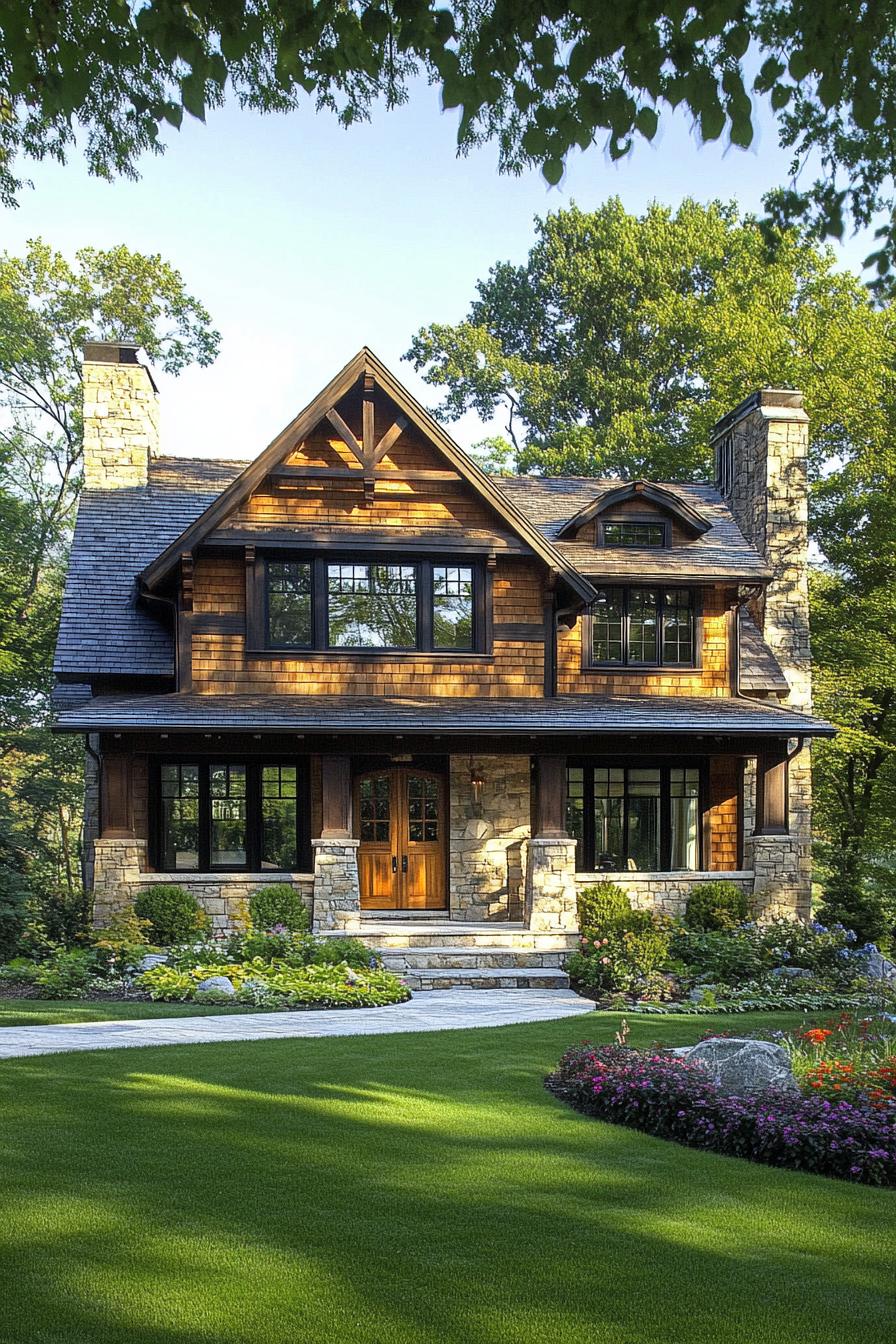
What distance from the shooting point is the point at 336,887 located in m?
17.0

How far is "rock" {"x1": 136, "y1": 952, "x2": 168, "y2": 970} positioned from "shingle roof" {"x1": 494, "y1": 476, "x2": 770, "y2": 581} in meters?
8.93

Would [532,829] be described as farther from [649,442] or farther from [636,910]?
[649,442]

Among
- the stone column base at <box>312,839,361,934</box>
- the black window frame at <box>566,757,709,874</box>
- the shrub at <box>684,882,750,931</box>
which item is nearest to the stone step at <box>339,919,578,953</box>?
the stone column base at <box>312,839,361,934</box>

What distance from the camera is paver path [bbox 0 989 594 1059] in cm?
1089

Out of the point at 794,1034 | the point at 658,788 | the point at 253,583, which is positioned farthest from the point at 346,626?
the point at 794,1034

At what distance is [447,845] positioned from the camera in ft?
61.7

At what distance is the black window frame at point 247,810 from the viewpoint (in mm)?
18266

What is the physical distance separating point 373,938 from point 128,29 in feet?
42.3

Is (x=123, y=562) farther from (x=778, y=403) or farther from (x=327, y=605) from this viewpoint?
(x=778, y=403)

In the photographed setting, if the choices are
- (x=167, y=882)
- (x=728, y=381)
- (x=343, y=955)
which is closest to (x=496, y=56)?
(x=343, y=955)

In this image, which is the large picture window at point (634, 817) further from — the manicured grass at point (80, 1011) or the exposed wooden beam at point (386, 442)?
the manicured grass at point (80, 1011)

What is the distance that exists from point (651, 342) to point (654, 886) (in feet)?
81.0

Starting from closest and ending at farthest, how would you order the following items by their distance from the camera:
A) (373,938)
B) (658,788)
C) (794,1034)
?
(794,1034), (373,938), (658,788)

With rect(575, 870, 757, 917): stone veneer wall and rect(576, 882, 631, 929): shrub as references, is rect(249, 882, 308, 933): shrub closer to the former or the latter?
rect(576, 882, 631, 929): shrub
